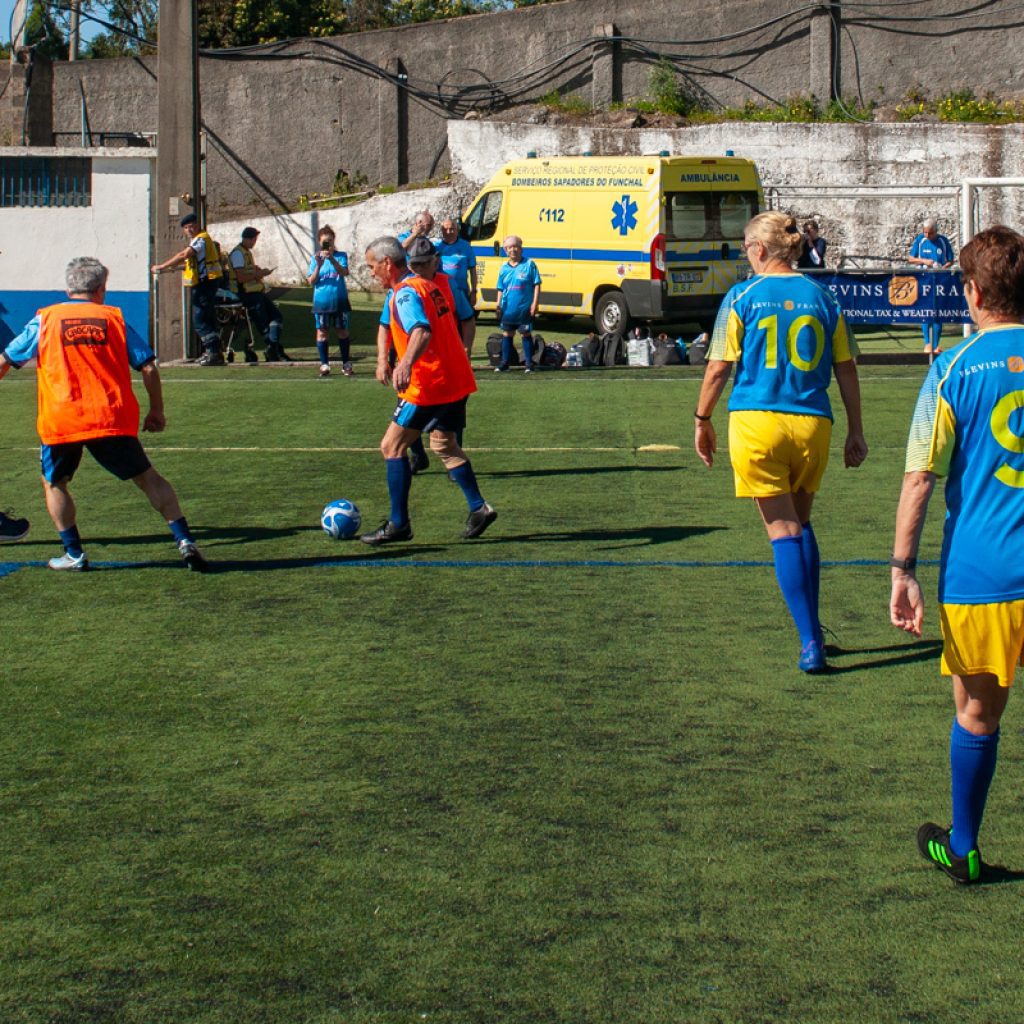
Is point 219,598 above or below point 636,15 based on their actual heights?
below

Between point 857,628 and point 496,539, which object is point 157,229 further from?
point 857,628

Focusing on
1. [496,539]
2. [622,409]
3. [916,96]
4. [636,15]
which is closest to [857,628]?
[496,539]

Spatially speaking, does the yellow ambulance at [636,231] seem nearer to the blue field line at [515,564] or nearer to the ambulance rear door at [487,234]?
the ambulance rear door at [487,234]

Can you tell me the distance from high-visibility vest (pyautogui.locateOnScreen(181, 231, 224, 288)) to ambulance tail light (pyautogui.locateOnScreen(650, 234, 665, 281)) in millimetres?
5992

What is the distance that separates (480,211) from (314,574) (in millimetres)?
17071

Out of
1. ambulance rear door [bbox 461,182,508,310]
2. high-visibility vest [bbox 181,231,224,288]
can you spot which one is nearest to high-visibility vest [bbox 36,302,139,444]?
high-visibility vest [bbox 181,231,224,288]

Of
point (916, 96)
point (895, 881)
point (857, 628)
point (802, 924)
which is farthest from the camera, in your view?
point (916, 96)

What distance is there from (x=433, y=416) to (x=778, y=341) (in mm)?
3286

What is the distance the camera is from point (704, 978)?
3.72 meters

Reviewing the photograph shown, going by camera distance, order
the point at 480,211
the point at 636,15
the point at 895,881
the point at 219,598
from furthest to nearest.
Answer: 1. the point at 636,15
2. the point at 480,211
3. the point at 219,598
4. the point at 895,881

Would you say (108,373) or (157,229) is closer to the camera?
(108,373)

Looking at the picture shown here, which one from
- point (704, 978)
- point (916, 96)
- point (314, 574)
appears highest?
point (916, 96)

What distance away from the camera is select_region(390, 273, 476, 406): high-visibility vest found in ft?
29.4

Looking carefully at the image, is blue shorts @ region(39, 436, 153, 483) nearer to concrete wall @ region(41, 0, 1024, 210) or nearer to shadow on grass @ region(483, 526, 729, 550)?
shadow on grass @ region(483, 526, 729, 550)
